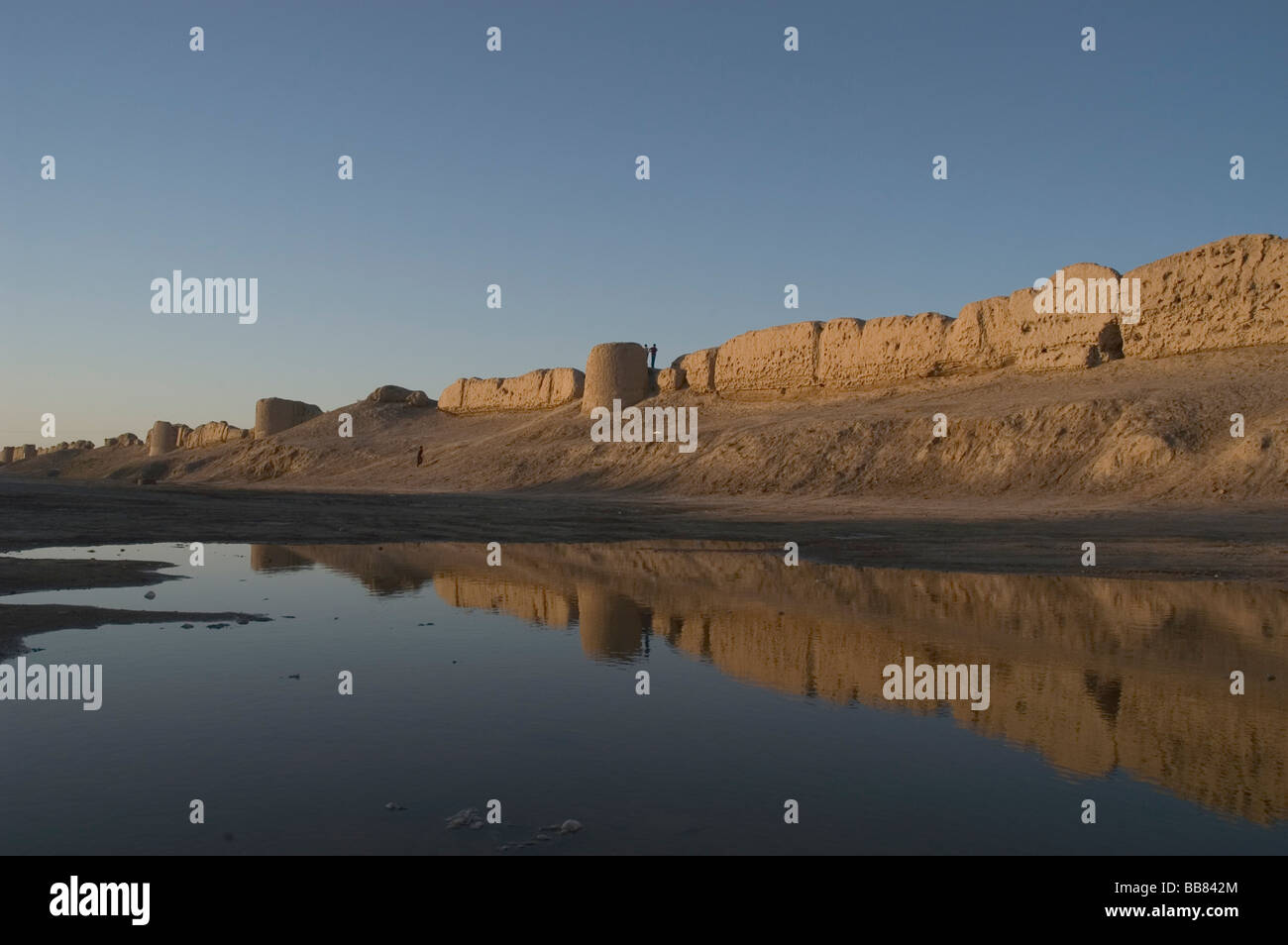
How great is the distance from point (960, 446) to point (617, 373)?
22129mm

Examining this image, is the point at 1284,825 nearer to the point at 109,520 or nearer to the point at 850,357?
the point at 109,520

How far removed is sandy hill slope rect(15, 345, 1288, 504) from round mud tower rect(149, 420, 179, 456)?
38582 millimetres

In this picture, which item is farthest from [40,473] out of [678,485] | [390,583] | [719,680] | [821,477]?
[719,680]

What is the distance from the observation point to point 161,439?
84.5 meters

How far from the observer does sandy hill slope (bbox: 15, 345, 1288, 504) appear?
2573 cm

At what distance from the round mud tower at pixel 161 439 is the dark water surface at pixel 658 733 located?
8184 cm
